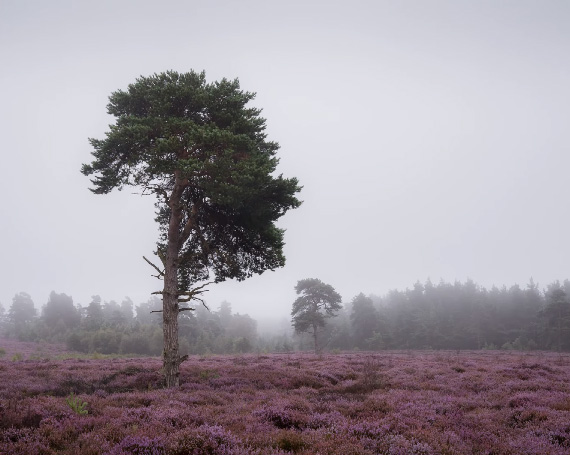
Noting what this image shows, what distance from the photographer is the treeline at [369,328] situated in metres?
51.5

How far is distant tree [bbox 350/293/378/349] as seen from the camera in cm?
6675

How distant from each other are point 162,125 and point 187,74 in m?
2.93

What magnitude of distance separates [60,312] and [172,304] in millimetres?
71695

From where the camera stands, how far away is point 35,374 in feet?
51.0

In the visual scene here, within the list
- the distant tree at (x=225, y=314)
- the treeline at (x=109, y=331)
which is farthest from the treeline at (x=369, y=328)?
the distant tree at (x=225, y=314)

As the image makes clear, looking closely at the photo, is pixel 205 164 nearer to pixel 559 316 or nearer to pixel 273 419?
pixel 273 419

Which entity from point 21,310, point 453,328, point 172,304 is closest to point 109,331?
point 172,304

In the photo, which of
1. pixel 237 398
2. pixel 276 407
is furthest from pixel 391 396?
pixel 237 398

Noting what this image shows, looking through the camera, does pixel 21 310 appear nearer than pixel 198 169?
No

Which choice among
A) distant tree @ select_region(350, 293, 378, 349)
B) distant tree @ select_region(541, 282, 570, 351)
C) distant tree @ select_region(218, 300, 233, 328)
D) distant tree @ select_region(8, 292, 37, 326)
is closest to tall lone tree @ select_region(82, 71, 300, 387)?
distant tree @ select_region(350, 293, 378, 349)

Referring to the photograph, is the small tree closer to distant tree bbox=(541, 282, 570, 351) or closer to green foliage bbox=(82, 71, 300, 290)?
green foliage bbox=(82, 71, 300, 290)

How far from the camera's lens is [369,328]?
67.1 metres

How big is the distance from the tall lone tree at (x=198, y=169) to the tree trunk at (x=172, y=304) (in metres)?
0.04

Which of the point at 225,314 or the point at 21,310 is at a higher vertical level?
the point at 21,310
